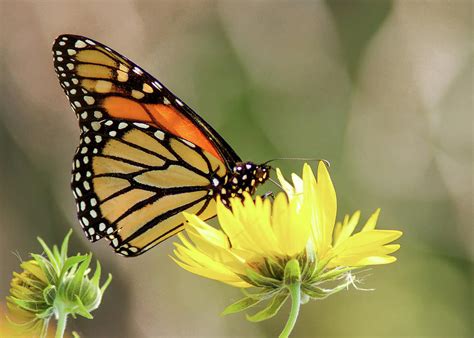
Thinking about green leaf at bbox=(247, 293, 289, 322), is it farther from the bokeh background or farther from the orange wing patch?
the bokeh background

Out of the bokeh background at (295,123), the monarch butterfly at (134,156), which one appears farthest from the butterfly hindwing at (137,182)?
the bokeh background at (295,123)

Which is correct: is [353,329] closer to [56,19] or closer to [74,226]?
[74,226]

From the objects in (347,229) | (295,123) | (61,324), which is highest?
(295,123)

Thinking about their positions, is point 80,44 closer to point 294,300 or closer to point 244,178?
point 244,178

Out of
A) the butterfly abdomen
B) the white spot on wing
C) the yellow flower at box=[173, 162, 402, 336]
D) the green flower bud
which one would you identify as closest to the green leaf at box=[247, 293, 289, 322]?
the yellow flower at box=[173, 162, 402, 336]

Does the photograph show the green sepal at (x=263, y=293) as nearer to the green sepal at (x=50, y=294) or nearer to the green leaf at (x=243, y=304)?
the green leaf at (x=243, y=304)

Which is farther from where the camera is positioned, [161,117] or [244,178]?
[161,117]

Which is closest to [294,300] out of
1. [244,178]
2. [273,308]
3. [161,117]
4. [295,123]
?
[273,308]
